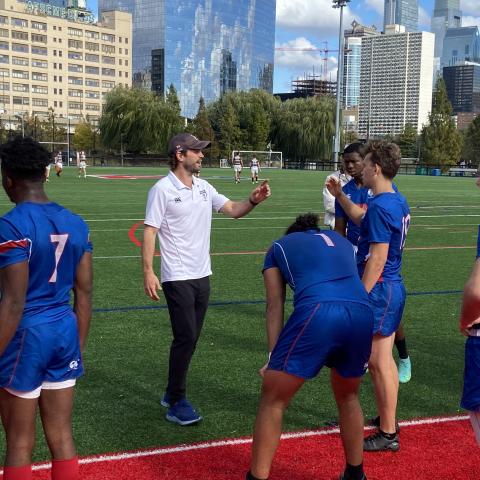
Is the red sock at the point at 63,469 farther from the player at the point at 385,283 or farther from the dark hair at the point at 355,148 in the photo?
the dark hair at the point at 355,148

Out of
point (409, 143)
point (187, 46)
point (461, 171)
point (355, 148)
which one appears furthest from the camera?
point (187, 46)

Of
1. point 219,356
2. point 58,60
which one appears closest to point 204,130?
point 58,60

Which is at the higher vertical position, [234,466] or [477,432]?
[477,432]

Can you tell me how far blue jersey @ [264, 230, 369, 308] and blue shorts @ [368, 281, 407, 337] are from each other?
975 millimetres

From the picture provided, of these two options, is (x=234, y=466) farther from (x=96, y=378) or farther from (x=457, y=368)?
(x=457, y=368)

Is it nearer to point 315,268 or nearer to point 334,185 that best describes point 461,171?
point 334,185

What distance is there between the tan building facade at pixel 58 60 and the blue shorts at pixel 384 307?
132 m

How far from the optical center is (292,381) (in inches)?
127

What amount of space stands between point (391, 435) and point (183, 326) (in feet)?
5.57

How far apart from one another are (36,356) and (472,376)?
1.98m

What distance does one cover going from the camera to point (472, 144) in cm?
8475

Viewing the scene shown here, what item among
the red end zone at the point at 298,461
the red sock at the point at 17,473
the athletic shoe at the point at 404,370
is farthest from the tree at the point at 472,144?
the red sock at the point at 17,473

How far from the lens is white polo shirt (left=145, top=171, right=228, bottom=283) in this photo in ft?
15.7

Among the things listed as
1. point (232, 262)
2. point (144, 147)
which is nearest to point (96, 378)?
point (232, 262)
